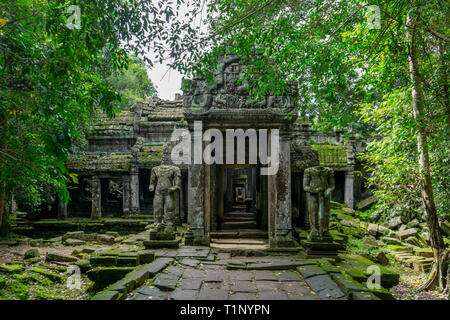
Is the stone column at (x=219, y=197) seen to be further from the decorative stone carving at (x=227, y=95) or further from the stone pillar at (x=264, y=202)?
the decorative stone carving at (x=227, y=95)

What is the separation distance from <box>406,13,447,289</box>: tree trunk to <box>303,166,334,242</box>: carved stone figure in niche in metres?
1.83

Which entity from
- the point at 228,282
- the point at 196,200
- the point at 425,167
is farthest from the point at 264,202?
the point at 228,282

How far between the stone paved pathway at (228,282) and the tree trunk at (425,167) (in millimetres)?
2808

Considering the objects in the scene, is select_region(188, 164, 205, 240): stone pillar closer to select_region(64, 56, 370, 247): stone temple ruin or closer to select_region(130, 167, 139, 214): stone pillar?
select_region(64, 56, 370, 247): stone temple ruin

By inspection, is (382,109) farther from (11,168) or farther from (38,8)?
(11,168)

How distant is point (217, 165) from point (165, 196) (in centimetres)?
321

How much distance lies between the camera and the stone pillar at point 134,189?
13.6m

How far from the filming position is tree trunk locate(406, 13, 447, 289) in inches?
227

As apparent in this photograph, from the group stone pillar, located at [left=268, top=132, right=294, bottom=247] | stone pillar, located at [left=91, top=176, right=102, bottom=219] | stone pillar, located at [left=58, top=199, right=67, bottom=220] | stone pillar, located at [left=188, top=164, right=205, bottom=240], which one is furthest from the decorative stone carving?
stone pillar, located at [left=58, top=199, right=67, bottom=220]

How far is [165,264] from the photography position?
214 inches

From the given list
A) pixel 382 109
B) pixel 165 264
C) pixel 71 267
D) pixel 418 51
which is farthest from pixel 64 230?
pixel 418 51

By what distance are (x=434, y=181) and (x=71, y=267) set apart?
8.27 metres

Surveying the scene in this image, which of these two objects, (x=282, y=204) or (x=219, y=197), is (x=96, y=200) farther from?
(x=282, y=204)

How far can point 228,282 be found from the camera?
4.89 metres
